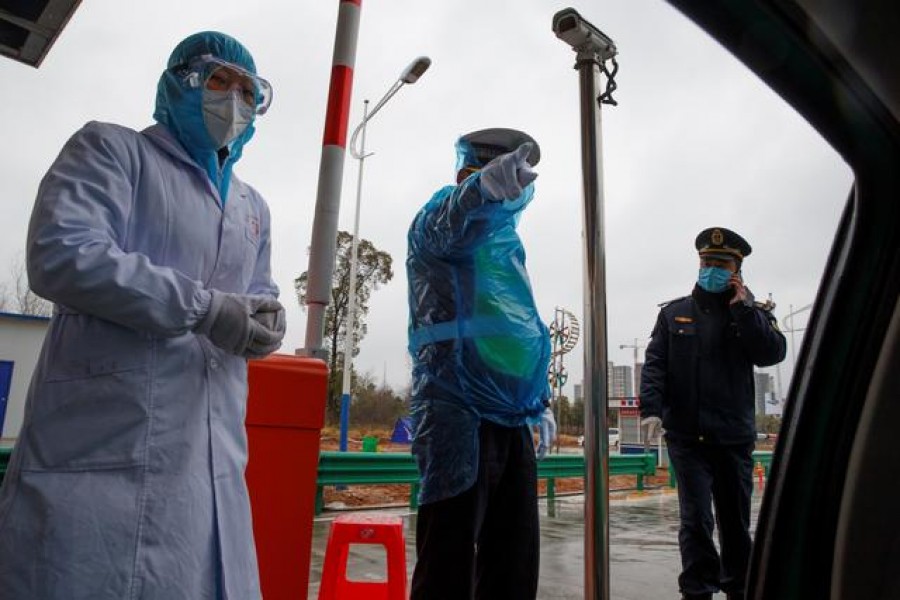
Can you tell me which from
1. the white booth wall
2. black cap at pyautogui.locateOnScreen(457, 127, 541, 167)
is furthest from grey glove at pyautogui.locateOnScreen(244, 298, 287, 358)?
the white booth wall

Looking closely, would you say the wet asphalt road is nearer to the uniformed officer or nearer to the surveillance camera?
the uniformed officer

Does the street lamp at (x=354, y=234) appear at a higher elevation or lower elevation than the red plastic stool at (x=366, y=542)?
higher

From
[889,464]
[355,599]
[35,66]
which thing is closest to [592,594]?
[889,464]

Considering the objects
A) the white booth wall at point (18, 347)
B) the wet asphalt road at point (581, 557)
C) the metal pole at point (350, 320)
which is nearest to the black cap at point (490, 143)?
the wet asphalt road at point (581, 557)

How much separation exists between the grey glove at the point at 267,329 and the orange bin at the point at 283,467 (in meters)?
0.66

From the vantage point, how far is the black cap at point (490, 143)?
252 cm

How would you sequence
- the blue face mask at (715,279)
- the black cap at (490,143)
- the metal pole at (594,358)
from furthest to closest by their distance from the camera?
1. the blue face mask at (715,279)
2. the black cap at (490,143)
3. the metal pole at (594,358)

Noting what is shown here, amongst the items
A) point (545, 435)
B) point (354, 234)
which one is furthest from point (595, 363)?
point (354, 234)

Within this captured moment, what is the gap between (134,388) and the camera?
1.40 meters

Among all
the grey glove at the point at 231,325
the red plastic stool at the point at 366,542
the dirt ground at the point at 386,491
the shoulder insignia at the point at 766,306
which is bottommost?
the dirt ground at the point at 386,491

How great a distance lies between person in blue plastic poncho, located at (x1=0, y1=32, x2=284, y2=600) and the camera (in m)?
1.28

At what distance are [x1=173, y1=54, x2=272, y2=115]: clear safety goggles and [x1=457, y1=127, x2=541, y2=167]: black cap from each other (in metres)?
0.95

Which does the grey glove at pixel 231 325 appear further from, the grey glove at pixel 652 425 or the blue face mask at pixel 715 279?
the blue face mask at pixel 715 279

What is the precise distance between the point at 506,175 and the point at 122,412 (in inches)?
51.5
